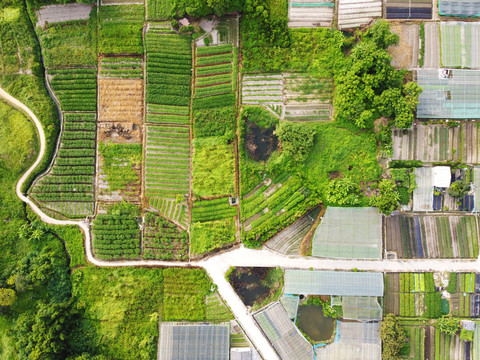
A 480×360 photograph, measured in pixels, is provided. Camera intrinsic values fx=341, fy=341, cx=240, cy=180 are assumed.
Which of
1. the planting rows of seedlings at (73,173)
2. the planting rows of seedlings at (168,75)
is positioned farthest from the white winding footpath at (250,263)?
the planting rows of seedlings at (168,75)

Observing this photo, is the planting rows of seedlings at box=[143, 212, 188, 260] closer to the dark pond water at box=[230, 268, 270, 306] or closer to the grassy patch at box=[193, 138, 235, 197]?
the grassy patch at box=[193, 138, 235, 197]

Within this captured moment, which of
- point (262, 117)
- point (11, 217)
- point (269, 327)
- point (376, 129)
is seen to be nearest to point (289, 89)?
point (262, 117)

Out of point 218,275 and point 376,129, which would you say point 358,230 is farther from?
point 218,275

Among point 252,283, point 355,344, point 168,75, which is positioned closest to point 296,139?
point 168,75

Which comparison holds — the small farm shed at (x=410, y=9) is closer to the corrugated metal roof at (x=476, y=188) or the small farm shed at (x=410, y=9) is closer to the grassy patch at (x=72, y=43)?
the corrugated metal roof at (x=476, y=188)

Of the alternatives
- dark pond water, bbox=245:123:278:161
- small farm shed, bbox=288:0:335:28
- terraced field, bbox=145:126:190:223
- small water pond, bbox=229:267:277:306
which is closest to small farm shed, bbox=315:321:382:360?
small water pond, bbox=229:267:277:306

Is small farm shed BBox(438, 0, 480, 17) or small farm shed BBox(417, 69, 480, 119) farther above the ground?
small farm shed BBox(438, 0, 480, 17)

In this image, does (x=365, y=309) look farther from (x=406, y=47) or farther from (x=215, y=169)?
(x=406, y=47)
